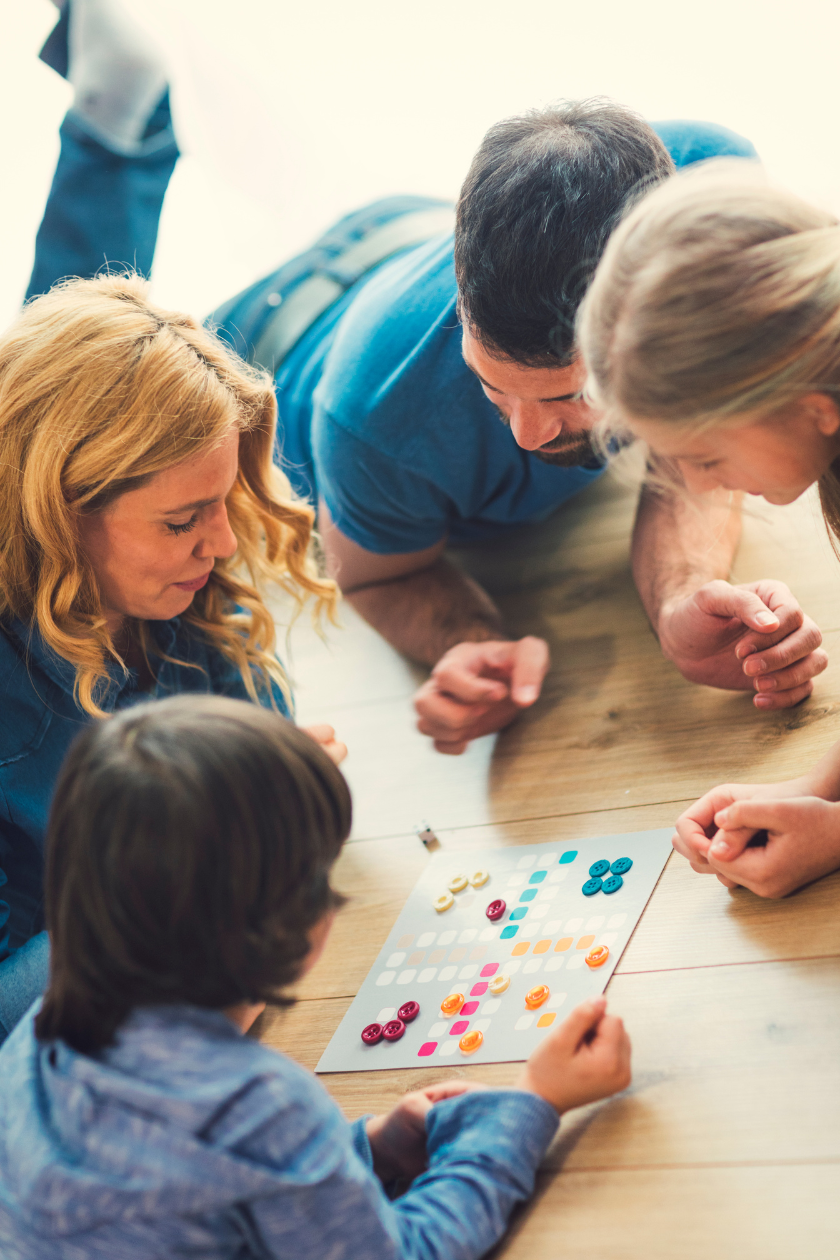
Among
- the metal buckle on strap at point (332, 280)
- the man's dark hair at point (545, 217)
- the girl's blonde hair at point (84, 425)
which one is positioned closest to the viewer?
the man's dark hair at point (545, 217)

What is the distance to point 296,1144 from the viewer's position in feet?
2.07

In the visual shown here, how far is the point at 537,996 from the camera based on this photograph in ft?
2.88

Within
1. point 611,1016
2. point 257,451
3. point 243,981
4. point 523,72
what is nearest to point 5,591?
point 257,451

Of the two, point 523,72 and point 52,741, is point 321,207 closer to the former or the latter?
point 523,72

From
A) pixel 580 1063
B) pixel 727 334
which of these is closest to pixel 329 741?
pixel 580 1063

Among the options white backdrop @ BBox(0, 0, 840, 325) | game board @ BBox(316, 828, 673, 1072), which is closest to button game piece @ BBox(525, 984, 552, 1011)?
game board @ BBox(316, 828, 673, 1072)

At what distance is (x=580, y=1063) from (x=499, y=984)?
0.15 m

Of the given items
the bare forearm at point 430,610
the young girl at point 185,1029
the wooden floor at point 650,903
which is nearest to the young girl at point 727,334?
the wooden floor at point 650,903

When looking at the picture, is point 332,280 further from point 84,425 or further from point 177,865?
point 177,865

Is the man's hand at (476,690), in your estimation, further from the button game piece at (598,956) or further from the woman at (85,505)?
the button game piece at (598,956)

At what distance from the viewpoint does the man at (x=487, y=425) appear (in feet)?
3.24

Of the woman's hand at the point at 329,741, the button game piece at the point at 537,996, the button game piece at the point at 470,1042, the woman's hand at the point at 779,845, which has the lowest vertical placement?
the button game piece at the point at 470,1042

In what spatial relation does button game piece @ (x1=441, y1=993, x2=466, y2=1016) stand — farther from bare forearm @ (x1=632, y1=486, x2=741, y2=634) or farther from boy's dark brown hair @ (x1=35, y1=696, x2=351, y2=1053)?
bare forearm @ (x1=632, y1=486, x2=741, y2=634)

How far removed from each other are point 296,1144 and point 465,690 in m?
0.64
